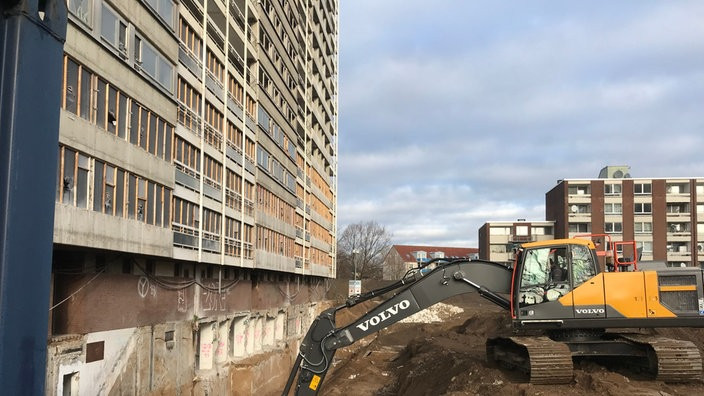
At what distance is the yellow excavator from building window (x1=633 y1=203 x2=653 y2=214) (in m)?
84.4

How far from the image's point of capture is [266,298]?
42.3m

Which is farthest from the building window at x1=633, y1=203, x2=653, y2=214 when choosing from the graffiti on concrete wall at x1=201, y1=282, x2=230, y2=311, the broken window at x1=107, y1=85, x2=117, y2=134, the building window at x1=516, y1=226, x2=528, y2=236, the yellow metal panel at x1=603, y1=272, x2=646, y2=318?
the broken window at x1=107, y1=85, x2=117, y2=134

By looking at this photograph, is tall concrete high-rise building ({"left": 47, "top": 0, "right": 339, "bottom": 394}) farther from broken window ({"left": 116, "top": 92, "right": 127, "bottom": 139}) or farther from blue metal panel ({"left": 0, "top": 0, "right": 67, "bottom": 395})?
blue metal panel ({"left": 0, "top": 0, "right": 67, "bottom": 395})

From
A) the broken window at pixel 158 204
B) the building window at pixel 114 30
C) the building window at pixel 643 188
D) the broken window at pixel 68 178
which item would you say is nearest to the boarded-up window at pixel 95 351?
the broken window at pixel 68 178

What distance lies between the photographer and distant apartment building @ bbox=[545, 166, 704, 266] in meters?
90.8

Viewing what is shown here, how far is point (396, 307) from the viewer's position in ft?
47.3

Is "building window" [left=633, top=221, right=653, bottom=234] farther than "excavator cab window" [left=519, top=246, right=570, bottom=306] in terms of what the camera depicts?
Yes

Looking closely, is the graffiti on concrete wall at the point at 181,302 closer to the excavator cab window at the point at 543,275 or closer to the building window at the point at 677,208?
the excavator cab window at the point at 543,275

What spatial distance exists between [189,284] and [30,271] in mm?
24668

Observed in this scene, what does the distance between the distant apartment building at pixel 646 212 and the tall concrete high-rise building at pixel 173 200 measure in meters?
58.5

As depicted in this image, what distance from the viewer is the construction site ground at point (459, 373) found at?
13789 mm

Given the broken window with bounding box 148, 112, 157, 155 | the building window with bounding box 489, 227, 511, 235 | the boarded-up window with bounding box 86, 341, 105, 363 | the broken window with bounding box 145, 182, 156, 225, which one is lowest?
the boarded-up window with bounding box 86, 341, 105, 363

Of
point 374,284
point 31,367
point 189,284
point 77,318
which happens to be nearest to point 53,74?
point 31,367

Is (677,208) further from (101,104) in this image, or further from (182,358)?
(101,104)
